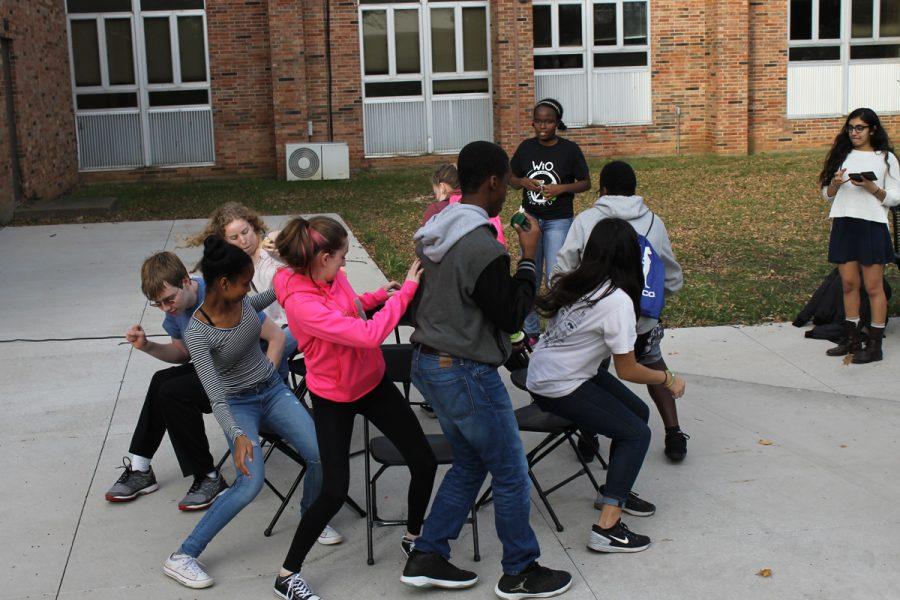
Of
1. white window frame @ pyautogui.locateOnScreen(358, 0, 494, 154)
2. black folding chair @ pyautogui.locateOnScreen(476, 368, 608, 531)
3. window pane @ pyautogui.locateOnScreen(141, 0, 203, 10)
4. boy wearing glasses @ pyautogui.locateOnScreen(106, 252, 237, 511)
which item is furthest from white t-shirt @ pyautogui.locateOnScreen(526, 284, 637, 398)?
window pane @ pyautogui.locateOnScreen(141, 0, 203, 10)

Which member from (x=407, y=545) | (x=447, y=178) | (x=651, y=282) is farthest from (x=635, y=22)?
(x=407, y=545)

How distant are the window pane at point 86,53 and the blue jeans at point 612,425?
18371mm

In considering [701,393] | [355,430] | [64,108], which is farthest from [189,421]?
[64,108]

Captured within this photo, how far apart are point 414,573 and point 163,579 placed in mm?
1058

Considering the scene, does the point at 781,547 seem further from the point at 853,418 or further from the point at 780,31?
the point at 780,31

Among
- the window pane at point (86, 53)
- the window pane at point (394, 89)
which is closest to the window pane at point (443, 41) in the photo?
the window pane at point (394, 89)

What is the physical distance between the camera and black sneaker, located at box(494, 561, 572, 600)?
404cm

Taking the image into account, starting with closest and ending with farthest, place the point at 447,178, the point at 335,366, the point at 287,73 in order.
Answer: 1. the point at 335,366
2. the point at 447,178
3. the point at 287,73

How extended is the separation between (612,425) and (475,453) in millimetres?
694

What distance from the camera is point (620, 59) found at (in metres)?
21.9

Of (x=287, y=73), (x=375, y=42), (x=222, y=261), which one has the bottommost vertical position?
(x=222, y=261)

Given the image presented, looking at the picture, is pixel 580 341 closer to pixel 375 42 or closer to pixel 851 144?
pixel 851 144

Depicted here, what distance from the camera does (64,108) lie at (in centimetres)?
1967

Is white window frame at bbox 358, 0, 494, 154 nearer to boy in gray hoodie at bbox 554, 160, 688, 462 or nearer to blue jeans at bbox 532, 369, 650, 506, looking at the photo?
boy in gray hoodie at bbox 554, 160, 688, 462
